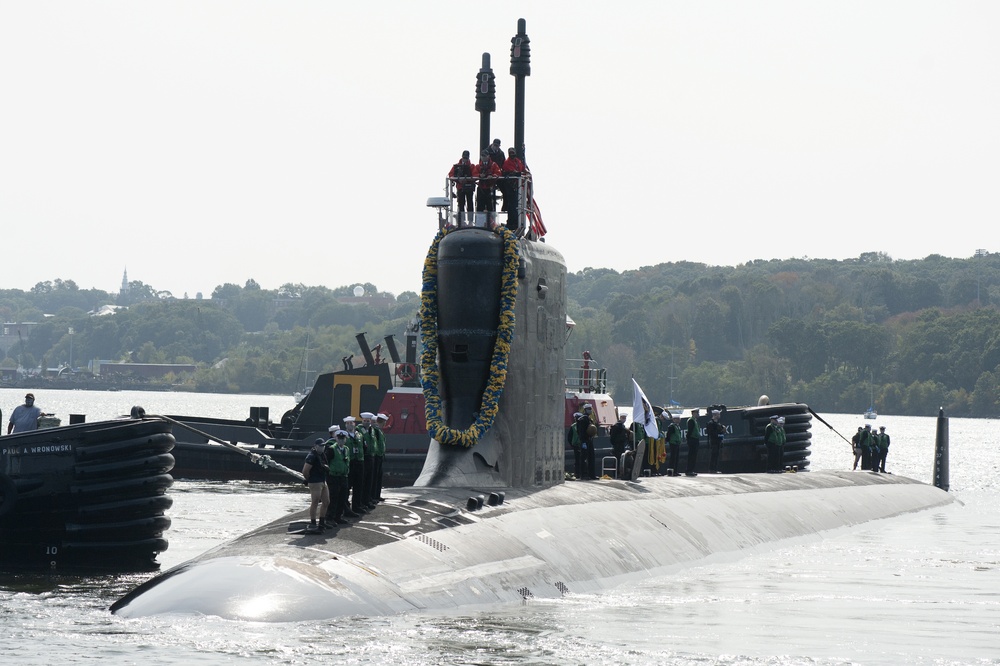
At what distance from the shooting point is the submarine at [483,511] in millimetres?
15031

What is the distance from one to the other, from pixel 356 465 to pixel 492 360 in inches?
111

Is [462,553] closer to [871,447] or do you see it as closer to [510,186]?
[510,186]

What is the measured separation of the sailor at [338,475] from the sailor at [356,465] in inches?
5.2

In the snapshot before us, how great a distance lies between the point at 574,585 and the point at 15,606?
6.65 metres

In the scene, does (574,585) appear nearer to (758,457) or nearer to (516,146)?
(516,146)

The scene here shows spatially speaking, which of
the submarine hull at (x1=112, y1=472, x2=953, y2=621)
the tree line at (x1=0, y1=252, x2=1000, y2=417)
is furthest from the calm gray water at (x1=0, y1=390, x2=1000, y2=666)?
the tree line at (x1=0, y1=252, x2=1000, y2=417)

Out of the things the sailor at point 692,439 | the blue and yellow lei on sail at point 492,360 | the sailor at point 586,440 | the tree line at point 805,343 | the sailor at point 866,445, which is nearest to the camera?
the blue and yellow lei on sail at point 492,360

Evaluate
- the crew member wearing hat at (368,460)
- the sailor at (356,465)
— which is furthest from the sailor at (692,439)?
the sailor at (356,465)

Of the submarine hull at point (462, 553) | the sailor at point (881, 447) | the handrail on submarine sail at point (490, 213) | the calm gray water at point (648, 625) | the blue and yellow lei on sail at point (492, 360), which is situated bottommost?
the calm gray water at point (648, 625)

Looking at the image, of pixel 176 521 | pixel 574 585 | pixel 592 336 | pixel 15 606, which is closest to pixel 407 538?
pixel 574 585

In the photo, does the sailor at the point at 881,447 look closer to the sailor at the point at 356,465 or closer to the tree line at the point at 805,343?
the sailor at the point at 356,465

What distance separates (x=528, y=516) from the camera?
19.1 meters

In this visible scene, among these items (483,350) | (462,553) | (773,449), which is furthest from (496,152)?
(773,449)

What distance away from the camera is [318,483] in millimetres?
16734
